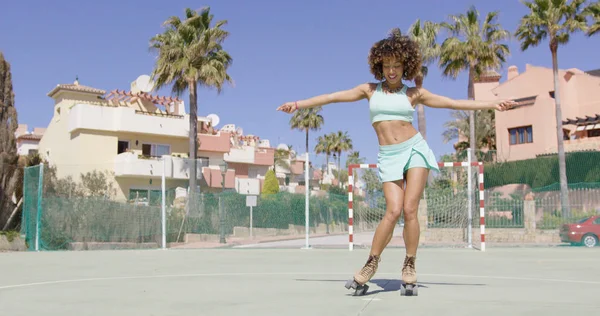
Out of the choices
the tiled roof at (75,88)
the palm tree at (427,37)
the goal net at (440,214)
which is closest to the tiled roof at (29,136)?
the tiled roof at (75,88)

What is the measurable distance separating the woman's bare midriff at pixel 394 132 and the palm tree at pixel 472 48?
1188 inches

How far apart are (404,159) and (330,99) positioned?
84cm

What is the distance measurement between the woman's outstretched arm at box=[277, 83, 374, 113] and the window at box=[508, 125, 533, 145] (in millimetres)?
40146

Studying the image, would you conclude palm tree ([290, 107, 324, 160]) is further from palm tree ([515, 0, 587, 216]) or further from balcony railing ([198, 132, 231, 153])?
palm tree ([515, 0, 587, 216])

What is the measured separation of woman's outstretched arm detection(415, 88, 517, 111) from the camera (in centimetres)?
538

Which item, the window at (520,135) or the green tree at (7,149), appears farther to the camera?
the window at (520,135)

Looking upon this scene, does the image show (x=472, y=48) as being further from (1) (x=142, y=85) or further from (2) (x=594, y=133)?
(1) (x=142, y=85)

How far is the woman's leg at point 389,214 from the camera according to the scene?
5090 mm

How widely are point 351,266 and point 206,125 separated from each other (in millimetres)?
45015

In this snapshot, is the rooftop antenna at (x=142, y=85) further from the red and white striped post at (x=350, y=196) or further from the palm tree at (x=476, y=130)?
the red and white striped post at (x=350, y=196)

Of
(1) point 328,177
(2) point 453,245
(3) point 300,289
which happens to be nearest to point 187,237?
(2) point 453,245

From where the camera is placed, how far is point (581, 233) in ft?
63.3

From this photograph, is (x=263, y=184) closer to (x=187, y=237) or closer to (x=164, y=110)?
(x=164, y=110)

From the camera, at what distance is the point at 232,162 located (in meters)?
54.7
